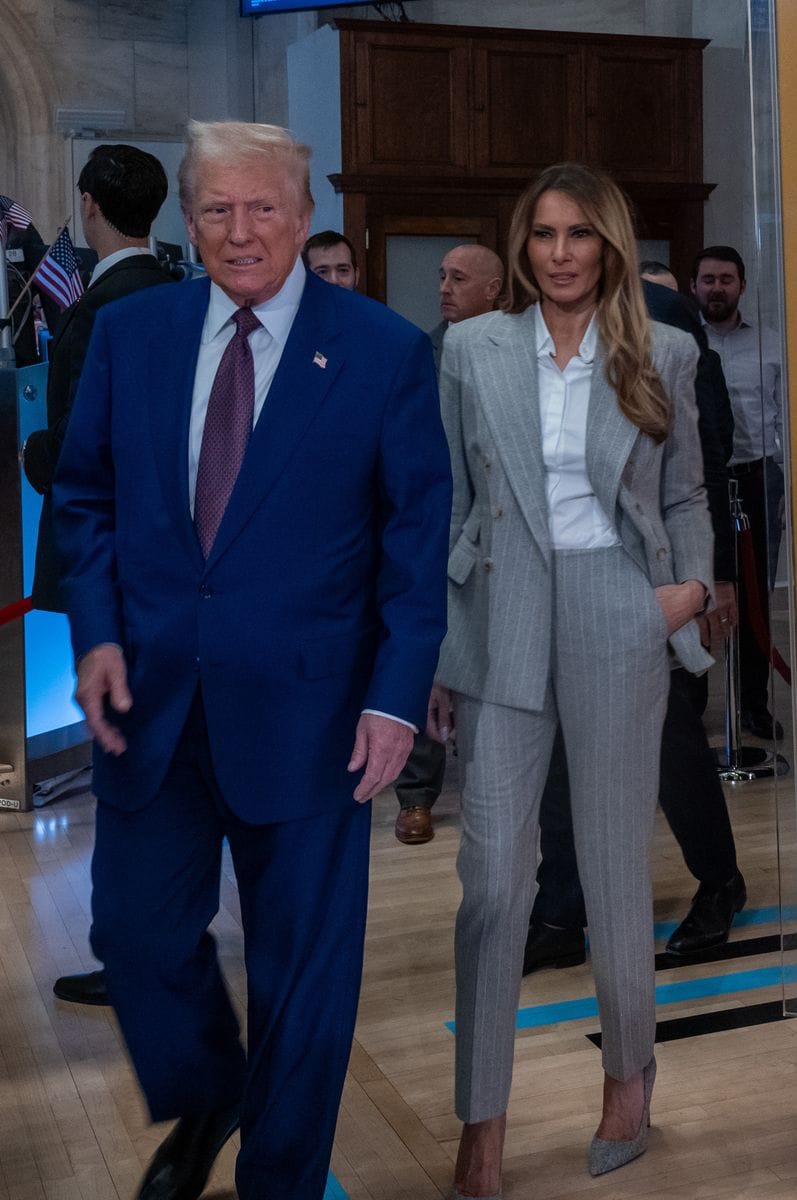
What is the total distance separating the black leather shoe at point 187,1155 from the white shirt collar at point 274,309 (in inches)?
48.4

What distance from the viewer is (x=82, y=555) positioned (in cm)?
224

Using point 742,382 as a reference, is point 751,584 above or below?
below

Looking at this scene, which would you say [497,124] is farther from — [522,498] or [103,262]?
[522,498]

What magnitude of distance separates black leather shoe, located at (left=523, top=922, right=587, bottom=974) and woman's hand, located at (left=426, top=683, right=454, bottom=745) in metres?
1.12

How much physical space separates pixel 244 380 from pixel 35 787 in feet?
11.5

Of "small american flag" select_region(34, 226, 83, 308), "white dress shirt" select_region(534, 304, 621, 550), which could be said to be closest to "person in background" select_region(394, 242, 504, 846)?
"small american flag" select_region(34, 226, 83, 308)

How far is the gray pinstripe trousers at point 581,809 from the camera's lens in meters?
2.48

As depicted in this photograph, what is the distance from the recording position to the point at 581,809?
8.46 feet

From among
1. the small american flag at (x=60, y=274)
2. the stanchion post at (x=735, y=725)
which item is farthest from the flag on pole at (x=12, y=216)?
the stanchion post at (x=735, y=725)

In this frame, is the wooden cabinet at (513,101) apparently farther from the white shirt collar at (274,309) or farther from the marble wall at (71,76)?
the white shirt collar at (274,309)

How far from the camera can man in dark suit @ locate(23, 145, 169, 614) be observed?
11.4 ft

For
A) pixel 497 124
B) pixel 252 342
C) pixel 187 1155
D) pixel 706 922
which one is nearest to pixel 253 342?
pixel 252 342

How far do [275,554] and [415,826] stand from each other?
268 cm

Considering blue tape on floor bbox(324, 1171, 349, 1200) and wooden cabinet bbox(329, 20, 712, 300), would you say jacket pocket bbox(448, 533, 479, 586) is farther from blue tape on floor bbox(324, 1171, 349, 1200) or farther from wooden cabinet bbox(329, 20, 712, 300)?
wooden cabinet bbox(329, 20, 712, 300)
